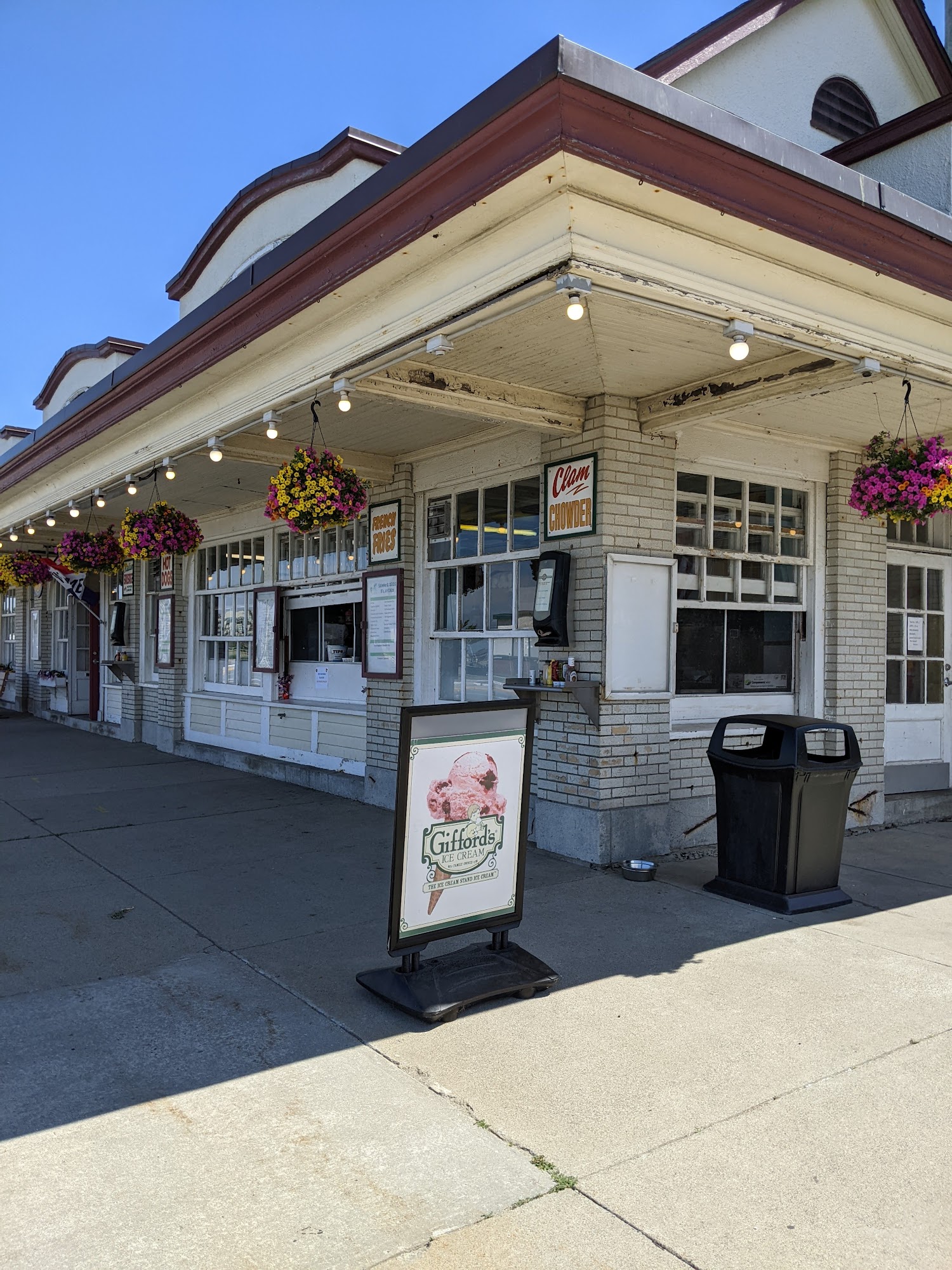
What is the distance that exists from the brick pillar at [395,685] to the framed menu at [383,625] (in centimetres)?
6

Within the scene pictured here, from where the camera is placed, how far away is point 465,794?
454cm

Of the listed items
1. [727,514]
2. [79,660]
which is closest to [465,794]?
[727,514]

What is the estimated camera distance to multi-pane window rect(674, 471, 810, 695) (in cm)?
781

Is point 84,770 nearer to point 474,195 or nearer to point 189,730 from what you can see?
point 189,730

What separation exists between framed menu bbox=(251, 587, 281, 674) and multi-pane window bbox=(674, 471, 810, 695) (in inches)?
218

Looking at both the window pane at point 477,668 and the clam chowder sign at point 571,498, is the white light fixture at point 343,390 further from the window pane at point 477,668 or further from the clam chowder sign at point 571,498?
the window pane at point 477,668

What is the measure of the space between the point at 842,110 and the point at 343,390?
7.55 meters

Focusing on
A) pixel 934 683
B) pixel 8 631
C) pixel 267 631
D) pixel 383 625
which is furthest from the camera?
pixel 8 631

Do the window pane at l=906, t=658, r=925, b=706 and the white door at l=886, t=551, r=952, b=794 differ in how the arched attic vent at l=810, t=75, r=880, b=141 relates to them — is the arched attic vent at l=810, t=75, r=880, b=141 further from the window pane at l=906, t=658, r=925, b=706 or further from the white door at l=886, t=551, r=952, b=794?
the window pane at l=906, t=658, r=925, b=706

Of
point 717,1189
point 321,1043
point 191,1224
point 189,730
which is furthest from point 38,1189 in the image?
point 189,730

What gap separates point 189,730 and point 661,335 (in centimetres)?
1028

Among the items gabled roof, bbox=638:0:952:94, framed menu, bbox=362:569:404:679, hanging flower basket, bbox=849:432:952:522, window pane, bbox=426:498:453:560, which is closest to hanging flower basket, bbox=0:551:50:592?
framed menu, bbox=362:569:404:679

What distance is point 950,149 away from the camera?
26.6 ft

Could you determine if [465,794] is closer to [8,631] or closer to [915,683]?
[915,683]
